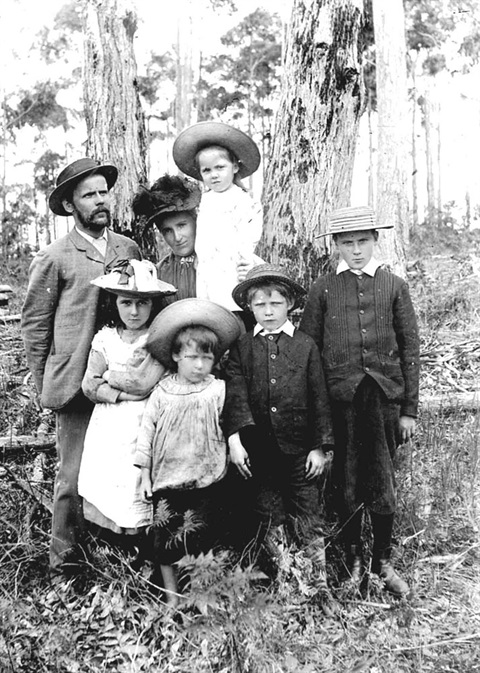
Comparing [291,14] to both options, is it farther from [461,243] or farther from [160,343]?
[461,243]

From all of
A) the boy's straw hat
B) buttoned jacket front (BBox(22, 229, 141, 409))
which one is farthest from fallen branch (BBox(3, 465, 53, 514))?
the boy's straw hat

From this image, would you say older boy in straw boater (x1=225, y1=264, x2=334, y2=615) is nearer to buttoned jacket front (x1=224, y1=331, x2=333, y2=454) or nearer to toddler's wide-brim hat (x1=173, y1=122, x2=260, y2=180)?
buttoned jacket front (x1=224, y1=331, x2=333, y2=454)

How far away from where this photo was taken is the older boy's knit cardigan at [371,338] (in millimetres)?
3506

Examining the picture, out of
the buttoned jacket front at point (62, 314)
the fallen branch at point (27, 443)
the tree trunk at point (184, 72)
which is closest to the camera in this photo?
the buttoned jacket front at point (62, 314)

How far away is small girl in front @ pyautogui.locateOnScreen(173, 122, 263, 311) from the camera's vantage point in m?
3.82

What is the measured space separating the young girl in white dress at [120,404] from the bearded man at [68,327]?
18 cm

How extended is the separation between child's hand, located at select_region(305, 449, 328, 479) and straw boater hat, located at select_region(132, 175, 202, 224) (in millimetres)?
1646

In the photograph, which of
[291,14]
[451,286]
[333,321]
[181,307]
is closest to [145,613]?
[181,307]

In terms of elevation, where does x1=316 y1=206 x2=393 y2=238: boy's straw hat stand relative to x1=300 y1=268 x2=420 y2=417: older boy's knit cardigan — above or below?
above

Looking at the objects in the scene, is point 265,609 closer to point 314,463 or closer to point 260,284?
point 314,463

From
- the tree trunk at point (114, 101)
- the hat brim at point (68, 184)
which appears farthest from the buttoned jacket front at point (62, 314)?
the tree trunk at point (114, 101)

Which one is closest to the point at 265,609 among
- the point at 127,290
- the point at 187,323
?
the point at 187,323

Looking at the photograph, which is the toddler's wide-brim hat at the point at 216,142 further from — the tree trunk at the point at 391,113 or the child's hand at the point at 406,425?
the tree trunk at the point at 391,113

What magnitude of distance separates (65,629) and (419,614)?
5.77 ft
